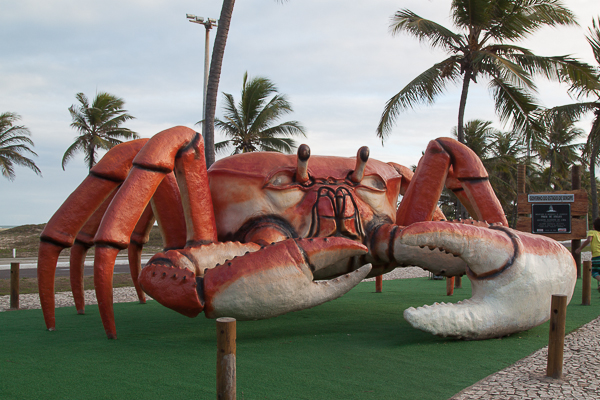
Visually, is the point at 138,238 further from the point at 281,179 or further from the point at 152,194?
the point at 281,179

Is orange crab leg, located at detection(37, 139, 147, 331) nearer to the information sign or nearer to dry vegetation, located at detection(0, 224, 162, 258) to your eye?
the information sign

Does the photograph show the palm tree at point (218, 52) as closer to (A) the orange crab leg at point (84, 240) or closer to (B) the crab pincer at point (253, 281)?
(A) the orange crab leg at point (84, 240)

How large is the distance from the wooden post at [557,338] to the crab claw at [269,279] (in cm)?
130

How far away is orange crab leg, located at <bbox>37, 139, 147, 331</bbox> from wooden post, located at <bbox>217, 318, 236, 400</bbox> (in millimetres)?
2127

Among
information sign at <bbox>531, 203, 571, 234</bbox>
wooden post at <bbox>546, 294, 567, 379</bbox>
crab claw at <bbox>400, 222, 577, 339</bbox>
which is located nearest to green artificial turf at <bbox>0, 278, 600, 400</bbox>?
crab claw at <bbox>400, 222, 577, 339</bbox>

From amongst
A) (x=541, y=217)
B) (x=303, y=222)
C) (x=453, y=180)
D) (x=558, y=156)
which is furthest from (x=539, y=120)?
(x=558, y=156)

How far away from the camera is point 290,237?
12.2 feet

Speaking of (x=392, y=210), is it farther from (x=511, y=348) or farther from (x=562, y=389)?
(x=562, y=389)

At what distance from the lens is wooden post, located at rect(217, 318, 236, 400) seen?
207 centimetres

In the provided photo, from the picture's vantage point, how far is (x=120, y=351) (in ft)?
11.3

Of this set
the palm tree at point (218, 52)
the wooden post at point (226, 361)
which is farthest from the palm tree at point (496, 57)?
the wooden post at point (226, 361)

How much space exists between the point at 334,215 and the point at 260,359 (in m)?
1.15

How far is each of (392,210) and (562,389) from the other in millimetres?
1880

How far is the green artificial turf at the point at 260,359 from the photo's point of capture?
263 cm
